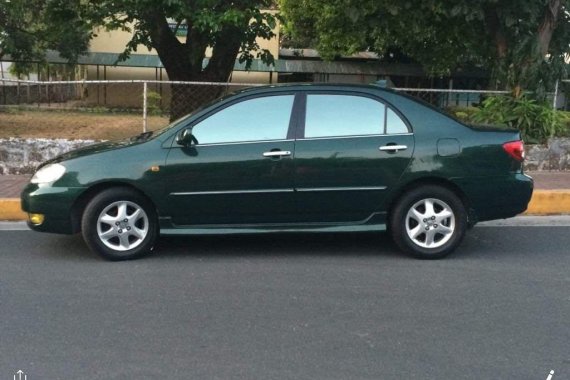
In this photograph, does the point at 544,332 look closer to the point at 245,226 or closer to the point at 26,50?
the point at 245,226

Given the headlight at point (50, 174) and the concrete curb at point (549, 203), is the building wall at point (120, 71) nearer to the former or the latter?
the concrete curb at point (549, 203)

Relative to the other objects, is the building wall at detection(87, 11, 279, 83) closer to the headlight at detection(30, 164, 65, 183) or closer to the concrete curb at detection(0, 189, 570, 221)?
the concrete curb at detection(0, 189, 570, 221)

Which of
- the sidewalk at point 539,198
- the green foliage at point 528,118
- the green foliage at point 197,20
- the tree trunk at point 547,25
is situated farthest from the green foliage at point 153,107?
the tree trunk at point 547,25

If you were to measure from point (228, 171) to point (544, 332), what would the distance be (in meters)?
2.89

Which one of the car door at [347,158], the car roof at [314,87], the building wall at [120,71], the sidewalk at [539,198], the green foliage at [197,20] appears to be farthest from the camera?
the building wall at [120,71]

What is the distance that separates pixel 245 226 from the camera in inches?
232

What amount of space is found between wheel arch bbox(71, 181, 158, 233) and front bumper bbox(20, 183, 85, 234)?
0.03m

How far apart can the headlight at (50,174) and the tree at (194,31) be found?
457cm

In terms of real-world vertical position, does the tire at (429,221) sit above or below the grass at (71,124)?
below

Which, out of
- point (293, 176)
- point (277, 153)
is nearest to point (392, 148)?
point (293, 176)

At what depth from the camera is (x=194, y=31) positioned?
40.2 ft

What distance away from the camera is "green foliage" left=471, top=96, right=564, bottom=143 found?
1021cm

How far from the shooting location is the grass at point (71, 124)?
441 inches

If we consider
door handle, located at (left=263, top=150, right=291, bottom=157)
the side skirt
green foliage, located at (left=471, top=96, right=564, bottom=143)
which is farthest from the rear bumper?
green foliage, located at (left=471, top=96, right=564, bottom=143)
